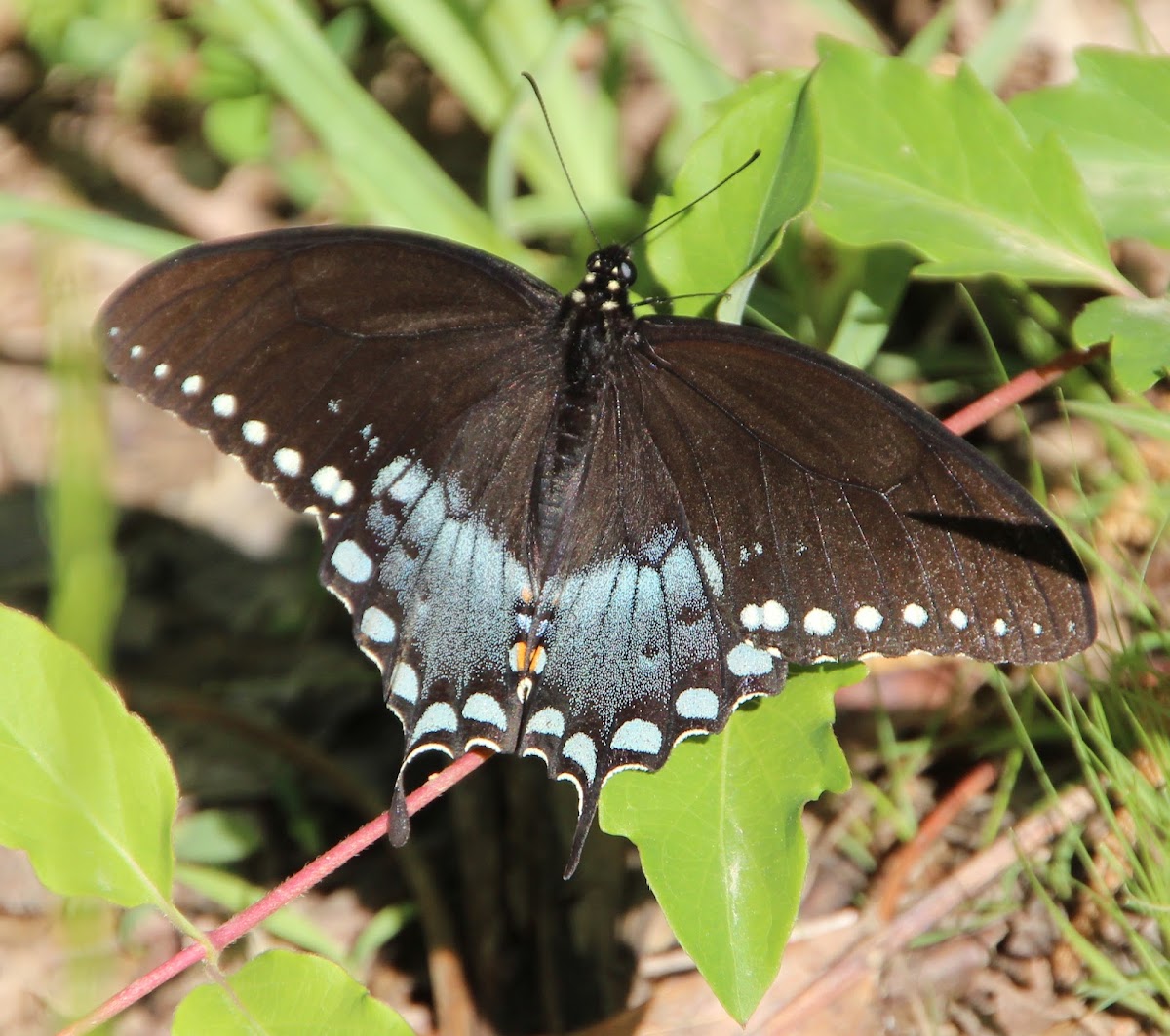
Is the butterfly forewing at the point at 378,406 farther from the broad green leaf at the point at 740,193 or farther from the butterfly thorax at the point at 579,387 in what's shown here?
the broad green leaf at the point at 740,193

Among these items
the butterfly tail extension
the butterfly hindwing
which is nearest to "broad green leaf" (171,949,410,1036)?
the butterfly tail extension

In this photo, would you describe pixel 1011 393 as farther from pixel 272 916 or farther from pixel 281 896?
pixel 272 916

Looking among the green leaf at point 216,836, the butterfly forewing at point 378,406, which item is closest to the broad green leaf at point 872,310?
the butterfly forewing at point 378,406

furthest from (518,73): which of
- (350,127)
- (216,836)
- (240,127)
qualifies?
(216,836)

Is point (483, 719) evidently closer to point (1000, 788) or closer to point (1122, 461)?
point (1000, 788)

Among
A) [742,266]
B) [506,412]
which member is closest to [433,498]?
[506,412]

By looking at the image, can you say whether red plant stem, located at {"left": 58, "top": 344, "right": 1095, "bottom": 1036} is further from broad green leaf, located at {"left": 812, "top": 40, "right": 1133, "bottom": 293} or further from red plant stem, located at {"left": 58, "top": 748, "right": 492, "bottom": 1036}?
broad green leaf, located at {"left": 812, "top": 40, "right": 1133, "bottom": 293}
